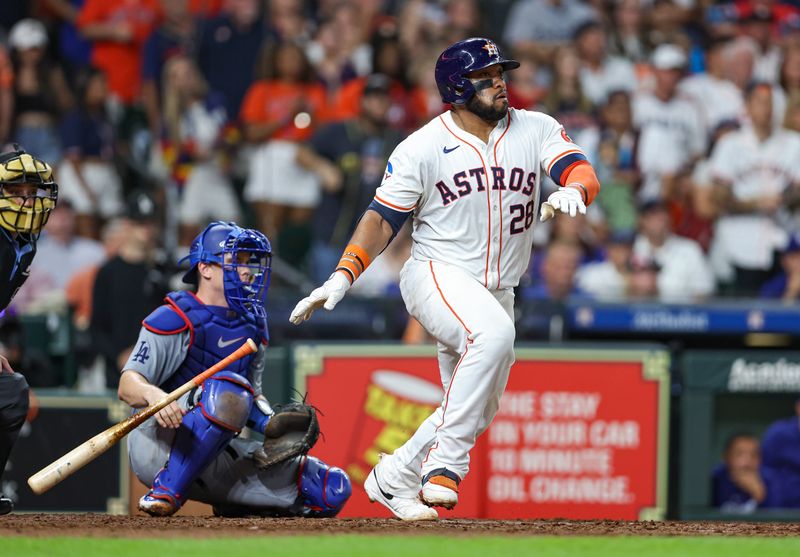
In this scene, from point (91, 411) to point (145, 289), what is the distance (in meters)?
0.87

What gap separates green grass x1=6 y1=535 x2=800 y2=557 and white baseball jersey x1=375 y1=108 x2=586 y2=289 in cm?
137

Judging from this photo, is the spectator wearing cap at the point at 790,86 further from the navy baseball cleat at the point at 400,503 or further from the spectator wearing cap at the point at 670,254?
the navy baseball cleat at the point at 400,503

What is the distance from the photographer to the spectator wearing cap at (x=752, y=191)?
10.5 meters

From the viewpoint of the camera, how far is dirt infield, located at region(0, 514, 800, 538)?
530 cm

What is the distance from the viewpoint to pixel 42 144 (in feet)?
36.8

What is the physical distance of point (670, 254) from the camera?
10516 mm

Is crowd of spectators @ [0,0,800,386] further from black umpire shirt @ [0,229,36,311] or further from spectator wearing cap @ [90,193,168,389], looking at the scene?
black umpire shirt @ [0,229,36,311]

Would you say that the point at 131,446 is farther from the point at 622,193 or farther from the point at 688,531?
the point at 622,193

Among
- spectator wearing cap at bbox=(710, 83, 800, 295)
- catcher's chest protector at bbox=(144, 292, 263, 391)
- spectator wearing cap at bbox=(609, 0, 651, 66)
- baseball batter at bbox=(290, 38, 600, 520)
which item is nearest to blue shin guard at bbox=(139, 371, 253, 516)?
catcher's chest protector at bbox=(144, 292, 263, 391)

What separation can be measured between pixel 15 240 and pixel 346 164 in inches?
193

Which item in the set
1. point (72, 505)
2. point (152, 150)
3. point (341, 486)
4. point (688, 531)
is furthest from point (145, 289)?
point (688, 531)

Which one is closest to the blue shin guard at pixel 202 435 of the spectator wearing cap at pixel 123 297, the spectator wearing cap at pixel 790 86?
the spectator wearing cap at pixel 123 297

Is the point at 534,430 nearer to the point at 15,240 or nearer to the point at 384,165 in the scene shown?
the point at 384,165

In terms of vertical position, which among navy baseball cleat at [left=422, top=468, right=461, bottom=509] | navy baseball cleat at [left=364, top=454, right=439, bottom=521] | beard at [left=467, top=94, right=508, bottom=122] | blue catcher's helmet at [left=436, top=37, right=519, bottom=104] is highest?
blue catcher's helmet at [left=436, top=37, right=519, bottom=104]
